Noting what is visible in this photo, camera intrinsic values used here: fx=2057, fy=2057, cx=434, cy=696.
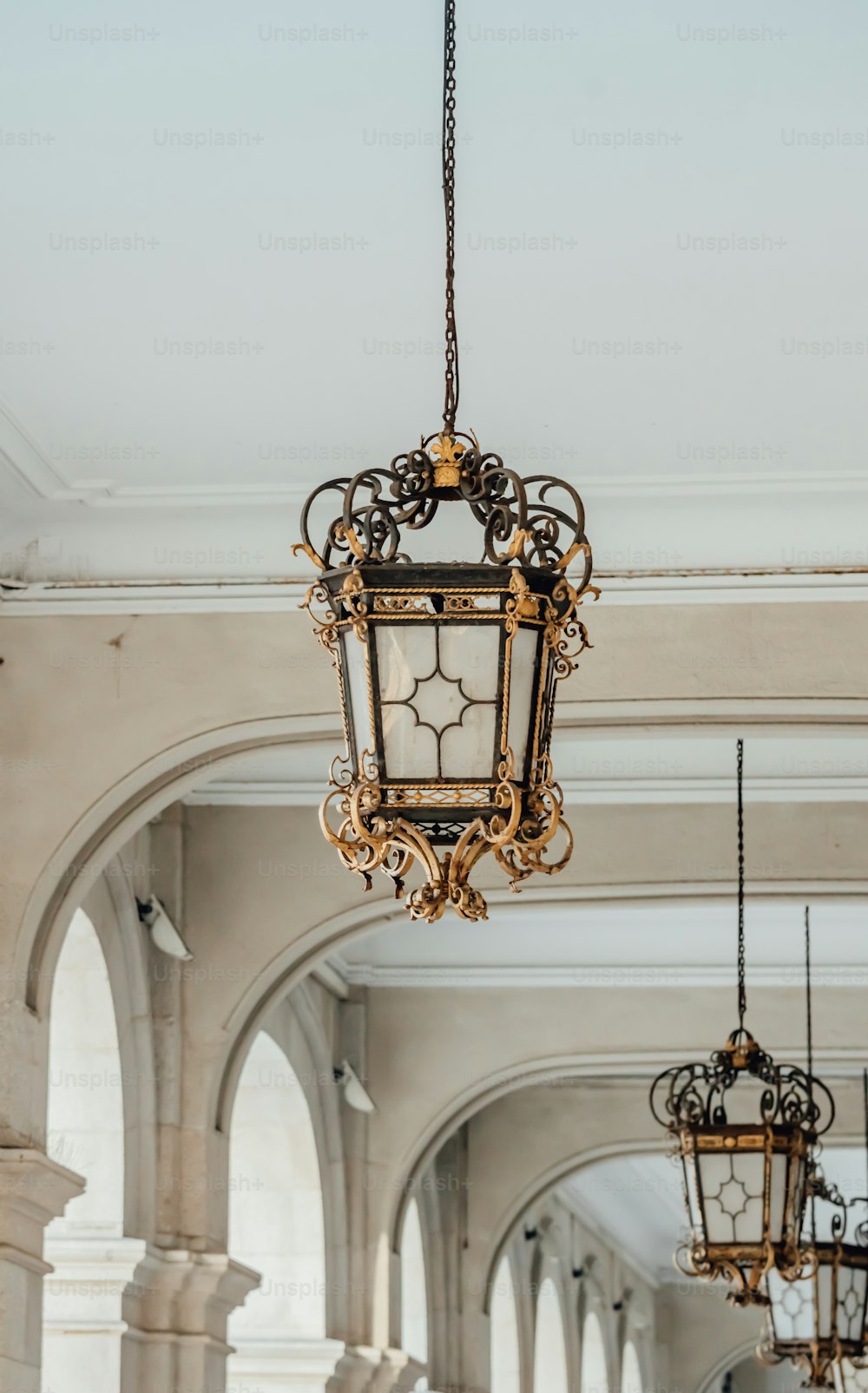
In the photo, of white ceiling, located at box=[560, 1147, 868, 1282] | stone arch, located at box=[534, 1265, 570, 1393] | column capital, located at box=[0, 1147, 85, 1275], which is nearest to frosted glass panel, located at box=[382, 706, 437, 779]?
column capital, located at box=[0, 1147, 85, 1275]

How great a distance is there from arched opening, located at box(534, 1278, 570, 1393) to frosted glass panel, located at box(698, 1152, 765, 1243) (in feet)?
35.3

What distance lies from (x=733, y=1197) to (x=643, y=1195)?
38.2ft

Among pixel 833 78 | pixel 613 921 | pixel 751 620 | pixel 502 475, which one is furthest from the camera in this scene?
pixel 613 921

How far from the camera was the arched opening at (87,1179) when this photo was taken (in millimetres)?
7371

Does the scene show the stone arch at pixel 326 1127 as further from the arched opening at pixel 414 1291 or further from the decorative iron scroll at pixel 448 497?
the decorative iron scroll at pixel 448 497

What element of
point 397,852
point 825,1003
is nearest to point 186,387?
point 397,852

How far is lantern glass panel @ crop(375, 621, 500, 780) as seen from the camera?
299cm

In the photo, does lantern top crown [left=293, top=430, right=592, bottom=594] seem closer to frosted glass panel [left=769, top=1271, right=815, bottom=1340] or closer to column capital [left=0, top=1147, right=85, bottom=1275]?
column capital [left=0, top=1147, right=85, bottom=1275]

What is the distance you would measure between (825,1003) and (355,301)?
22.8 feet

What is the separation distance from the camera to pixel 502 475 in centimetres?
324

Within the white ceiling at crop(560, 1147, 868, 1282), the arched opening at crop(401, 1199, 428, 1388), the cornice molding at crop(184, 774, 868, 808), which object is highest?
the white ceiling at crop(560, 1147, 868, 1282)

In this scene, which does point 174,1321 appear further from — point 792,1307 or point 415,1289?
point 792,1307

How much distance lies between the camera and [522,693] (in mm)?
3041

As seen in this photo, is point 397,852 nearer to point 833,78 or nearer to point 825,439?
point 833,78
